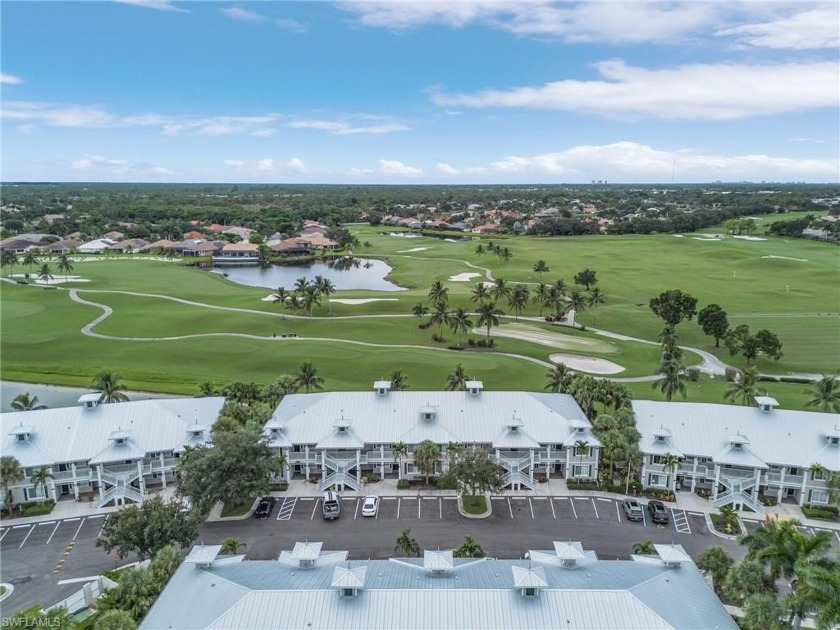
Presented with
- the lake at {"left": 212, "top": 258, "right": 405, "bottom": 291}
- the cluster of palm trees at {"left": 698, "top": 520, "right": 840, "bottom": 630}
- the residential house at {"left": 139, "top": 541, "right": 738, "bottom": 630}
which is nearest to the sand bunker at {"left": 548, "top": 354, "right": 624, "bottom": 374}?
the cluster of palm trees at {"left": 698, "top": 520, "right": 840, "bottom": 630}

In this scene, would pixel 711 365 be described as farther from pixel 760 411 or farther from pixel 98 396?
pixel 98 396

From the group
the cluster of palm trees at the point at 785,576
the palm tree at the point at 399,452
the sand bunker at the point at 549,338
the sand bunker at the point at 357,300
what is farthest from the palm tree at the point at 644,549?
the sand bunker at the point at 357,300

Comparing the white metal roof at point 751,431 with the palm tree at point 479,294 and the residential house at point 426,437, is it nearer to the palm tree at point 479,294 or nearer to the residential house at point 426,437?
the residential house at point 426,437

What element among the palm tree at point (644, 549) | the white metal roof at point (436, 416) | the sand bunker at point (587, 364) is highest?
the white metal roof at point (436, 416)

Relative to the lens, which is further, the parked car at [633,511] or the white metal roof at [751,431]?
the white metal roof at [751,431]

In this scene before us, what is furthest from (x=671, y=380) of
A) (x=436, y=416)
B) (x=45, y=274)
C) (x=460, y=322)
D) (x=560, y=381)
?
(x=45, y=274)

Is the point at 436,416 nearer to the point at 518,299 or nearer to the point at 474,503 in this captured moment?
the point at 474,503

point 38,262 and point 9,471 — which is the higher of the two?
point 38,262
